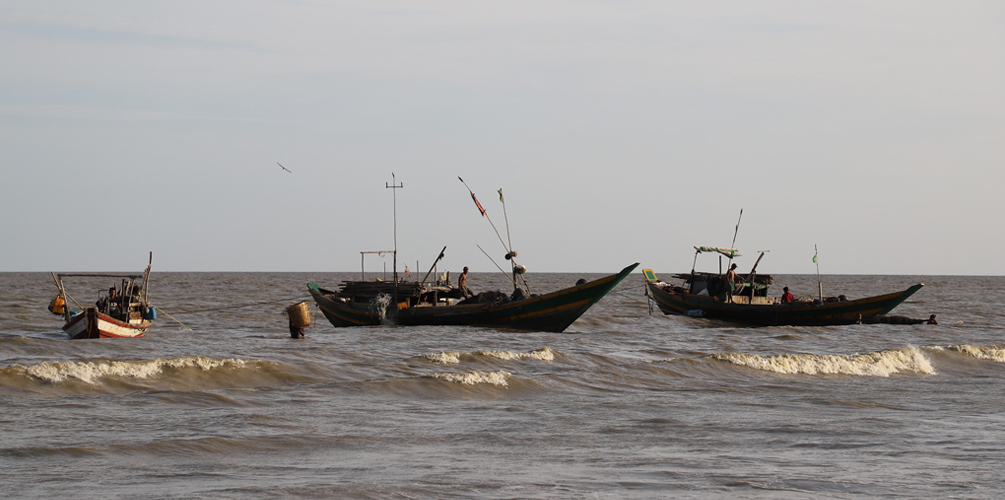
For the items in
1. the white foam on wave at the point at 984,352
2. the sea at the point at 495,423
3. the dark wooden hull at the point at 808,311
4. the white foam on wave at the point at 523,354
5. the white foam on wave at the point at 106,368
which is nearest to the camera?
the sea at the point at 495,423

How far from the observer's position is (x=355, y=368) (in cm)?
Answer: 1816

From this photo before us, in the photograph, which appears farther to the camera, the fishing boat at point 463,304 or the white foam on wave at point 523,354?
the fishing boat at point 463,304

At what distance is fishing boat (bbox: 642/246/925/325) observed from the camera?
34.4 meters

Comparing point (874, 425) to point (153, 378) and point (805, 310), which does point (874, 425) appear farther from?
point (805, 310)

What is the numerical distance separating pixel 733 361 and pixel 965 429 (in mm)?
8348

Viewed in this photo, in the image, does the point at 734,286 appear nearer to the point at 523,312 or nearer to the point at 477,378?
the point at 523,312

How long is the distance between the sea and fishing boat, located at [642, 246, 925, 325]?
1065 centimetres

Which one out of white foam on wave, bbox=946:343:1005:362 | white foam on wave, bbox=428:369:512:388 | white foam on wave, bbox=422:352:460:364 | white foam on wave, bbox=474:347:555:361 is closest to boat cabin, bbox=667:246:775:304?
white foam on wave, bbox=946:343:1005:362

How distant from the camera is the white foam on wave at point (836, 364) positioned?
63.7 feet

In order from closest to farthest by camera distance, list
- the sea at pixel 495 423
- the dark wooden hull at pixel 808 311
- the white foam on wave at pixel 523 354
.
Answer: the sea at pixel 495 423, the white foam on wave at pixel 523 354, the dark wooden hull at pixel 808 311

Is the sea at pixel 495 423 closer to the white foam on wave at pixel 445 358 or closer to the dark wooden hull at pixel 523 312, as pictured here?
the white foam on wave at pixel 445 358

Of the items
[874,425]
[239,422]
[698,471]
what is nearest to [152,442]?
[239,422]

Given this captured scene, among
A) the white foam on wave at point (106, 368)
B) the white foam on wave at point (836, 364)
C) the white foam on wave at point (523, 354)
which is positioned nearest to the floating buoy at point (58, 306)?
the white foam on wave at point (106, 368)

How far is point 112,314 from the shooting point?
2556cm
